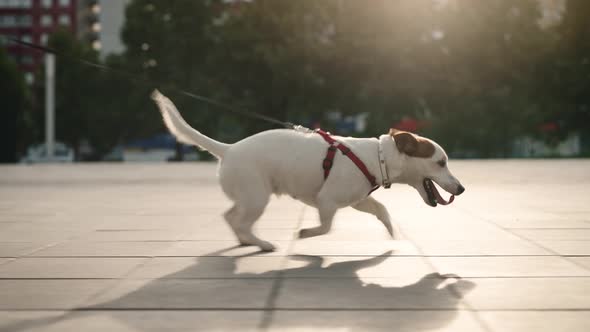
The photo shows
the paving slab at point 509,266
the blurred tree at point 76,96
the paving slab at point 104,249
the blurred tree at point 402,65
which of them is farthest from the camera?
the blurred tree at point 76,96

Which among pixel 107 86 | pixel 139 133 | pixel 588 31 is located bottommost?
Answer: pixel 139 133

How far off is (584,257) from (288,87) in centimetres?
3887

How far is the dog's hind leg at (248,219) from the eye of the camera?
20.2 ft

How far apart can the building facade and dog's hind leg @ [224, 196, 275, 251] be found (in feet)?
344

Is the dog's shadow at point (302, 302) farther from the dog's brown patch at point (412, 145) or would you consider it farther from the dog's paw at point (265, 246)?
the dog's brown patch at point (412, 145)

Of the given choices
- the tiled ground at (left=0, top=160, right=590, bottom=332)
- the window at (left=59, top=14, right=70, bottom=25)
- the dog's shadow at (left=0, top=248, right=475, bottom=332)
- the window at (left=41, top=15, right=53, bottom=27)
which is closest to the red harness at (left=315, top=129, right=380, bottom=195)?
the tiled ground at (left=0, top=160, right=590, bottom=332)

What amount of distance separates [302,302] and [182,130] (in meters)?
2.71

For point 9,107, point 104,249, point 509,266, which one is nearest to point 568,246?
point 509,266

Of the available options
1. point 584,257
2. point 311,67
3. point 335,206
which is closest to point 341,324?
point 335,206

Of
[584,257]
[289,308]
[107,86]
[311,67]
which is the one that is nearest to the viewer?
[289,308]

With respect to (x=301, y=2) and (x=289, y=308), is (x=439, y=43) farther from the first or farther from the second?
(x=289, y=308)

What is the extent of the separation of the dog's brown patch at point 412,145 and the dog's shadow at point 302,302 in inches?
55.6

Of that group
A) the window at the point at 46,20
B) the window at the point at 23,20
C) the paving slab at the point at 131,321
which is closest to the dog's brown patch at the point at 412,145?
the paving slab at the point at 131,321

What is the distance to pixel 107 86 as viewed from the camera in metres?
54.0
